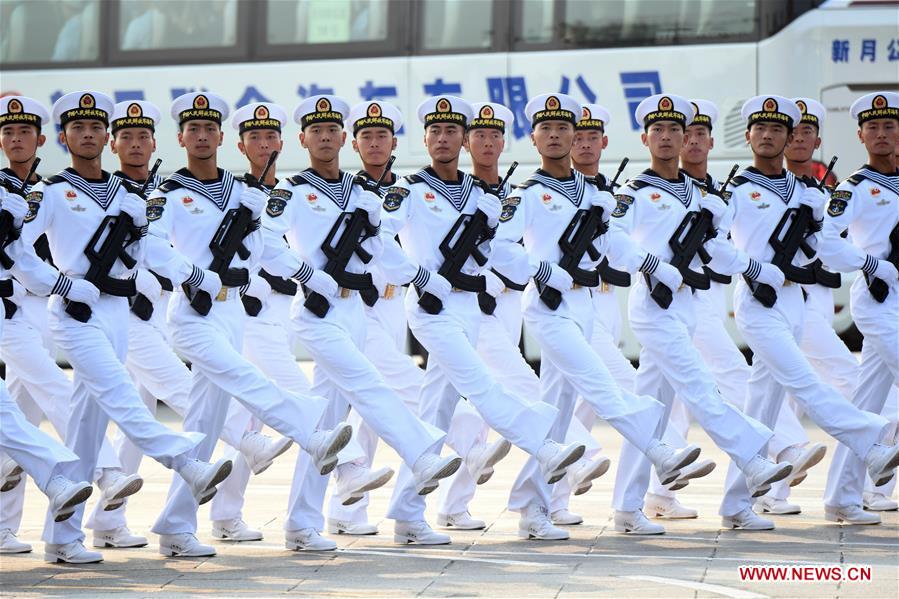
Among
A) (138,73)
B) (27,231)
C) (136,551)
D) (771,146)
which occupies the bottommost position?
(136,551)

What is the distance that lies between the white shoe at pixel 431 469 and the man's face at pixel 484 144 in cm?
185

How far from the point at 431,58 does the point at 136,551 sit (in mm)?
7735

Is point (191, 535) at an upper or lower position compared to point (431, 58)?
lower

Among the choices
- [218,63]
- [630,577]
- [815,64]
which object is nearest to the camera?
[630,577]

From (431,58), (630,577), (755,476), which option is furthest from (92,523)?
(431,58)

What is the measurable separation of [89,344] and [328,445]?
117 cm

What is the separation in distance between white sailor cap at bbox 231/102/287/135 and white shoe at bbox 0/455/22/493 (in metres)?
2.50

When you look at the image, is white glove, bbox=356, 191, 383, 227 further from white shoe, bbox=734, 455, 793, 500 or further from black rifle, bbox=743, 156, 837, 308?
white shoe, bbox=734, 455, 793, 500

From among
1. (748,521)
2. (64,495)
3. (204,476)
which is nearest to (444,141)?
(204,476)

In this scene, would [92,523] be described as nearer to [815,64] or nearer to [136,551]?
[136,551]

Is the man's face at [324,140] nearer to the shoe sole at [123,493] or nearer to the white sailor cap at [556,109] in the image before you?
the white sailor cap at [556,109]

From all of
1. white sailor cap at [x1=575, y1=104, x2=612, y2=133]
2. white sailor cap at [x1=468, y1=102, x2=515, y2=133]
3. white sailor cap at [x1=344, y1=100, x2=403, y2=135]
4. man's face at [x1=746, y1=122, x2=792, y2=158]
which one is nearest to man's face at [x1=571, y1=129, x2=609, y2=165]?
white sailor cap at [x1=575, y1=104, x2=612, y2=133]

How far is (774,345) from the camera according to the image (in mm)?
8891

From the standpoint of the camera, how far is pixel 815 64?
14.2m
